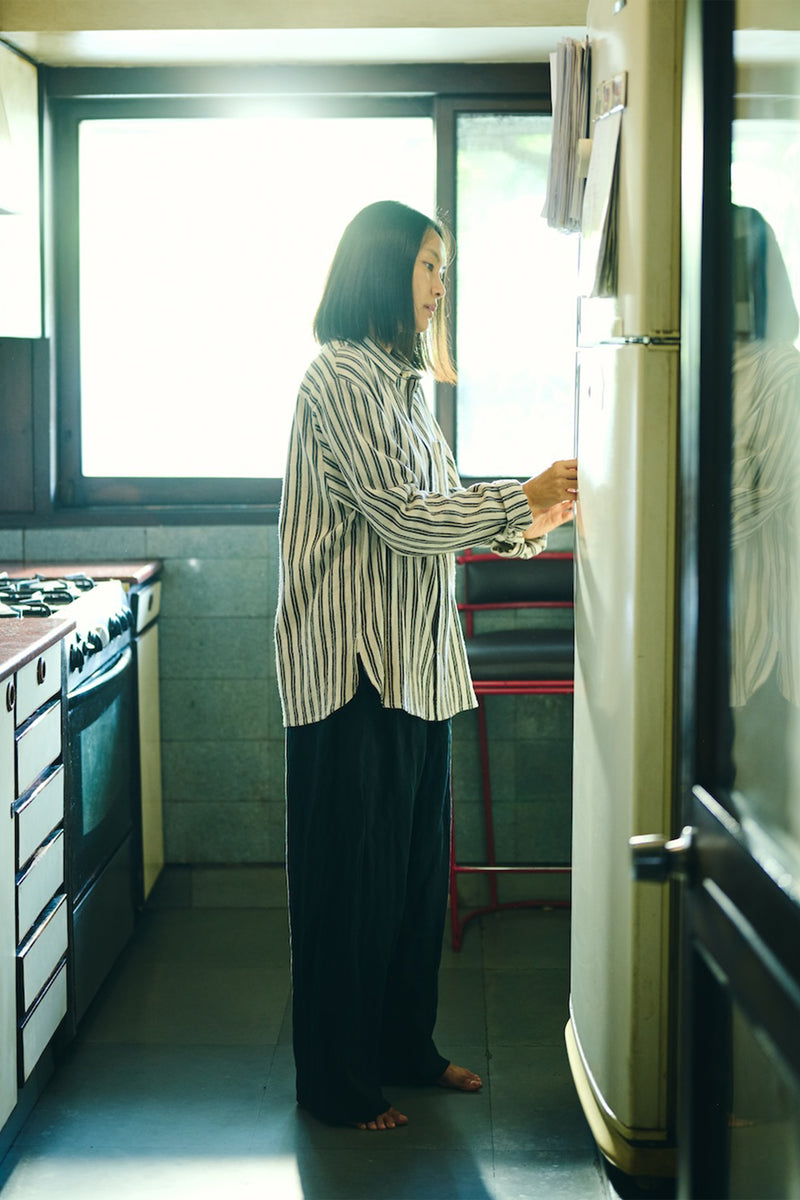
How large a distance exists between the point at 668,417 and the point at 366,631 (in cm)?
74

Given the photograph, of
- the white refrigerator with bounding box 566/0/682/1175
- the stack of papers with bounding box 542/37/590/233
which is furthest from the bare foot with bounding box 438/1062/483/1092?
the stack of papers with bounding box 542/37/590/233

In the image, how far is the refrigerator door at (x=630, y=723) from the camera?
1686mm

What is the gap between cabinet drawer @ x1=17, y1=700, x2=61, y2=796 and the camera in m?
2.19

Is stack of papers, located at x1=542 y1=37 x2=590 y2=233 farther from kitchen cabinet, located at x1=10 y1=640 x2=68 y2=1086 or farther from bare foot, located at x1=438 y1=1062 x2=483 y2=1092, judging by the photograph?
bare foot, located at x1=438 y1=1062 x2=483 y2=1092

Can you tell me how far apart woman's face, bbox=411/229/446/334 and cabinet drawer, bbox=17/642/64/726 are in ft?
2.93

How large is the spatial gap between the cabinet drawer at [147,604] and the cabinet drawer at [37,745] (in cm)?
74

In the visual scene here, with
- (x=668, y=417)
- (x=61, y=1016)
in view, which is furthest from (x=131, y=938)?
(x=668, y=417)

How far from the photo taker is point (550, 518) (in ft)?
7.41

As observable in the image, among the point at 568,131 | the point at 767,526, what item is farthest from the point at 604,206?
the point at 767,526

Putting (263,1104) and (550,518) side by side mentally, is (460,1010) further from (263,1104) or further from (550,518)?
(550,518)

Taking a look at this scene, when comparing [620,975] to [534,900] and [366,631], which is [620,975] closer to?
[366,631]

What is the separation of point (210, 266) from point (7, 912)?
1.98 metres

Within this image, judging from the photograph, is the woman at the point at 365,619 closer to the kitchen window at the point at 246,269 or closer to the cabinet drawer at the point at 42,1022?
the cabinet drawer at the point at 42,1022

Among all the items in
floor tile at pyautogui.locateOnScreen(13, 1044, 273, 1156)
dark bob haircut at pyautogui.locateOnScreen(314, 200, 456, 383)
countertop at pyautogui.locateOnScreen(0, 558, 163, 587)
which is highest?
dark bob haircut at pyautogui.locateOnScreen(314, 200, 456, 383)
